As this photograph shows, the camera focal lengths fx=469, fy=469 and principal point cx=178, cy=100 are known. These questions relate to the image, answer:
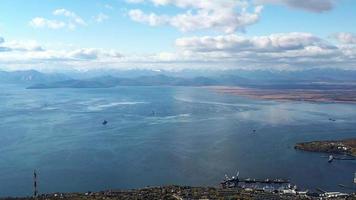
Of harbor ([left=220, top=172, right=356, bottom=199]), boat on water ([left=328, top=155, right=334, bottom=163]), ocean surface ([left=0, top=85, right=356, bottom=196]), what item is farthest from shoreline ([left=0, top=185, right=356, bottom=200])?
boat on water ([left=328, top=155, right=334, bottom=163])

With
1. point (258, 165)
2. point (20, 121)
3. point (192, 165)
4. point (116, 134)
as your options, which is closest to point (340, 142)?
point (258, 165)

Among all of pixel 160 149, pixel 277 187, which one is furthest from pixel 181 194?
pixel 160 149

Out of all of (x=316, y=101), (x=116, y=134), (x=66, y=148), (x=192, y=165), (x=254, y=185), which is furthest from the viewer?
(x=316, y=101)

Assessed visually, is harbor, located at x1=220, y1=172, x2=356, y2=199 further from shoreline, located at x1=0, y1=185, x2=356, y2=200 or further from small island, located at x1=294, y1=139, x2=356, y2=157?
small island, located at x1=294, y1=139, x2=356, y2=157

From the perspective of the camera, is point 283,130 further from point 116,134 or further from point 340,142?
point 116,134

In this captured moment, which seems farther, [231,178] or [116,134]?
[116,134]

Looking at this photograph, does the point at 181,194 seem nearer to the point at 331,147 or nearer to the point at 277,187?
the point at 277,187

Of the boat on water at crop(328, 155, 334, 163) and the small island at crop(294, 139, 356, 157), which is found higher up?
the small island at crop(294, 139, 356, 157)

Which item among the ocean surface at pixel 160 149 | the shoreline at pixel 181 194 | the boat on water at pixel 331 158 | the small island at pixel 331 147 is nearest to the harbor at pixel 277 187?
the shoreline at pixel 181 194
